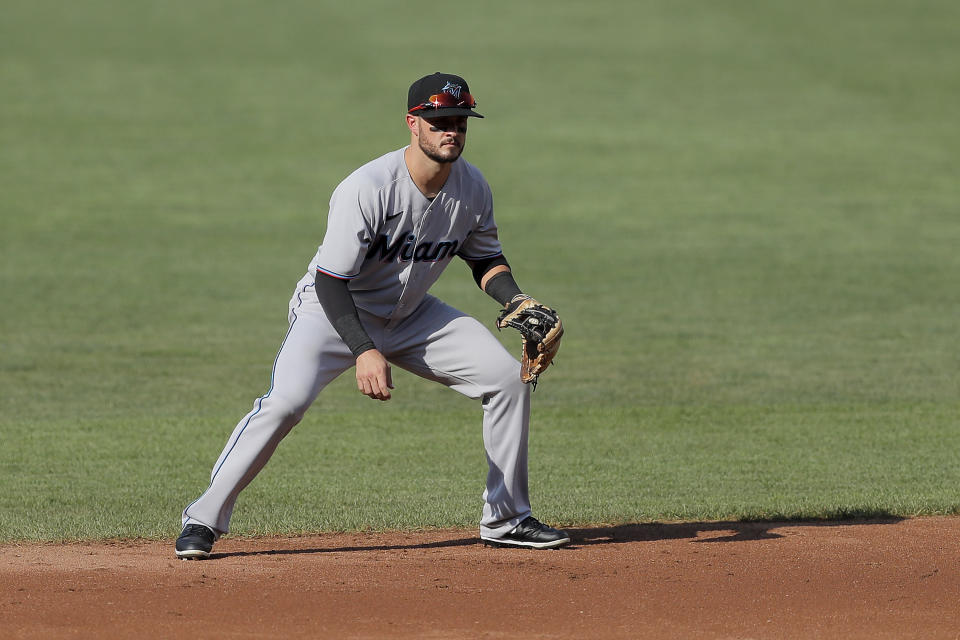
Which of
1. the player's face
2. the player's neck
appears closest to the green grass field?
the player's neck

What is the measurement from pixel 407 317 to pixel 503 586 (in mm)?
1386

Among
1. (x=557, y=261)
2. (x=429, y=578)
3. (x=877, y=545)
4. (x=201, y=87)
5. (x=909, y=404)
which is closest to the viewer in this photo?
(x=429, y=578)

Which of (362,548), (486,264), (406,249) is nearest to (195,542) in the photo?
(362,548)

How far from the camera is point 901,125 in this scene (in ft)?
86.0

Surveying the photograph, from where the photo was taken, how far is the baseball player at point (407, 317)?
225 inches

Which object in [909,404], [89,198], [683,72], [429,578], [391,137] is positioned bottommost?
[429,578]

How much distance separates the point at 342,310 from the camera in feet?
18.7

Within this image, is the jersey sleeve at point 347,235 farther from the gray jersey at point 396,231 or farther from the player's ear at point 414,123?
the player's ear at point 414,123

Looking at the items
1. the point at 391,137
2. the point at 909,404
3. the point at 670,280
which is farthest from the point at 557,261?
the point at 391,137

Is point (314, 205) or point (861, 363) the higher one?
point (314, 205)

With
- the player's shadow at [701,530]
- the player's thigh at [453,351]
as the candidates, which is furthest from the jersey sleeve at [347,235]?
the player's shadow at [701,530]

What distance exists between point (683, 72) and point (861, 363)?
20147 mm

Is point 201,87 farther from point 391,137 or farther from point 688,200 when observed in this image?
point 688,200

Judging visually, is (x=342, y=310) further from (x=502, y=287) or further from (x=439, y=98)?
(x=439, y=98)
